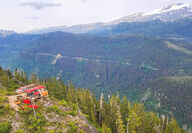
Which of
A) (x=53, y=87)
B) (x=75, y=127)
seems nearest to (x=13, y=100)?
(x=75, y=127)

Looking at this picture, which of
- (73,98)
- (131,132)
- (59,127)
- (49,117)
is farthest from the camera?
(73,98)

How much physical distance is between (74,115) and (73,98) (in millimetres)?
45027

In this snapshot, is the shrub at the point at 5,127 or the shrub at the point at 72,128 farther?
the shrub at the point at 72,128

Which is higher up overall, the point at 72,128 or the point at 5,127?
the point at 5,127

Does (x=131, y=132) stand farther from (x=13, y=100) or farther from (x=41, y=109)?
(x=13, y=100)

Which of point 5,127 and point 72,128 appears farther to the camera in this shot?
point 72,128

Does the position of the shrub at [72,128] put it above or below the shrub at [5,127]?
below

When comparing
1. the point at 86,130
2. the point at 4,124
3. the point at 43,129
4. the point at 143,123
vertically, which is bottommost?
the point at 143,123

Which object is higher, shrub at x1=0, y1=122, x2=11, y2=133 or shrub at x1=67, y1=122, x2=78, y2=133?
shrub at x1=0, y1=122, x2=11, y2=133

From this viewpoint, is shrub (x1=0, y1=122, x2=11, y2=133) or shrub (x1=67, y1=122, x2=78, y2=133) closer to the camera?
shrub (x1=0, y1=122, x2=11, y2=133)

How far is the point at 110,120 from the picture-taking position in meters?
72.1

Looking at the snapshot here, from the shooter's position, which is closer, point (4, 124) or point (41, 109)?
point (4, 124)

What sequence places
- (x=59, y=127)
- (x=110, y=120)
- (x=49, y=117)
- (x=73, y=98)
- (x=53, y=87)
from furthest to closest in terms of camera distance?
(x=53, y=87), (x=73, y=98), (x=110, y=120), (x=49, y=117), (x=59, y=127)

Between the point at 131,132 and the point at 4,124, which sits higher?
the point at 4,124
